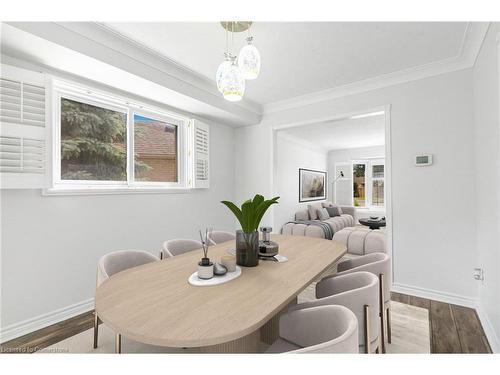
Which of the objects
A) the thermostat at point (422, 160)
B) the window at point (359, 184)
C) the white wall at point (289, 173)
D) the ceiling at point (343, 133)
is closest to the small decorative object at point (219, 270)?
the thermostat at point (422, 160)

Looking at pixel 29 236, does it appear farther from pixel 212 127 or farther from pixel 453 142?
pixel 453 142

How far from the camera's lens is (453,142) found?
262cm

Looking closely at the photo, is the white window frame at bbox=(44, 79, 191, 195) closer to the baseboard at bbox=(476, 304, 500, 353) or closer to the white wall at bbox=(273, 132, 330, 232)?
the white wall at bbox=(273, 132, 330, 232)

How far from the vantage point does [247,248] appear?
156 cm

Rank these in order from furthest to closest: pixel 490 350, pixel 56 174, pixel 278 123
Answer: pixel 278 123 < pixel 56 174 < pixel 490 350

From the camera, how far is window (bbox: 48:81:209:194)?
2.37 metres

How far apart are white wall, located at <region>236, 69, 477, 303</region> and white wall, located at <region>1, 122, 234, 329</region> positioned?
2808 millimetres

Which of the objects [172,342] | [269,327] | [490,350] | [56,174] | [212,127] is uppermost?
[212,127]

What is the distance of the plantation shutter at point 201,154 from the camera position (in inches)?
140

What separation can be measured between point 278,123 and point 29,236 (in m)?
3.24

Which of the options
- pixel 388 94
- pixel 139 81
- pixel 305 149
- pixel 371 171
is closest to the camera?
pixel 139 81

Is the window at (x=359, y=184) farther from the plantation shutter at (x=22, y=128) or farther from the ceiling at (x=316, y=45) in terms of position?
the plantation shutter at (x=22, y=128)

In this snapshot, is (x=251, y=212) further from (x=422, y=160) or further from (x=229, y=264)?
(x=422, y=160)
